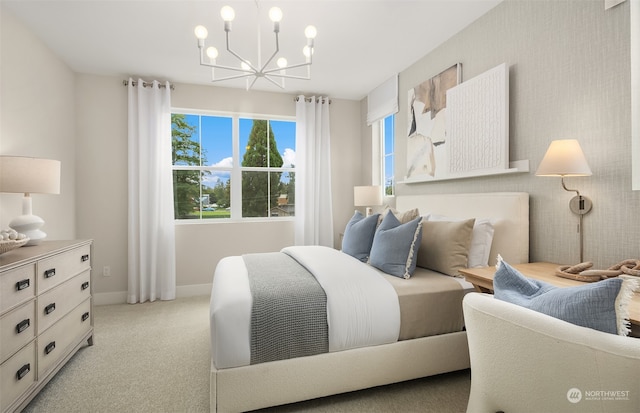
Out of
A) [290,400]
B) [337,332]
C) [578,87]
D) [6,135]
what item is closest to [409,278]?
[337,332]

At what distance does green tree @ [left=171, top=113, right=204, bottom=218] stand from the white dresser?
164 cm

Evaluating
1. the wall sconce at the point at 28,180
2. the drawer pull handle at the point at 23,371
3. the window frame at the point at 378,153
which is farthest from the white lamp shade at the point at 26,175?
the window frame at the point at 378,153

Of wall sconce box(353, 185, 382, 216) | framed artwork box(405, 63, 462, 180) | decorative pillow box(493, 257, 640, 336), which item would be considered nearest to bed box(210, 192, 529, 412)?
framed artwork box(405, 63, 462, 180)

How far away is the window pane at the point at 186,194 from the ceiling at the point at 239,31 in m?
1.21

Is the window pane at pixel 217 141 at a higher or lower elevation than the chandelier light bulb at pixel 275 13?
lower

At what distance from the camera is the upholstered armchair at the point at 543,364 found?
79cm

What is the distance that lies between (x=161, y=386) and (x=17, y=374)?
72 cm

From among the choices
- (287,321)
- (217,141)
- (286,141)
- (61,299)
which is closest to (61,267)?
(61,299)

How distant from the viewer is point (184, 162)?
4.11 meters

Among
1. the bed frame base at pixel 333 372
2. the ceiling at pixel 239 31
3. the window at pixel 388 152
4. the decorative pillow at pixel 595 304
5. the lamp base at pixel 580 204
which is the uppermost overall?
the ceiling at pixel 239 31

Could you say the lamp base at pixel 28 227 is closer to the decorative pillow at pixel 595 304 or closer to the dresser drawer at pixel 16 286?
the dresser drawer at pixel 16 286

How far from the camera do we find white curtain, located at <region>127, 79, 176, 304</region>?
3.71 metres

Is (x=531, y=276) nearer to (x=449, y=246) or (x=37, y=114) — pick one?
(x=449, y=246)

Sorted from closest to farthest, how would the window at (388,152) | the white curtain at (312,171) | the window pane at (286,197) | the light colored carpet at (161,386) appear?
the light colored carpet at (161,386) < the window at (388,152) < the white curtain at (312,171) < the window pane at (286,197)
